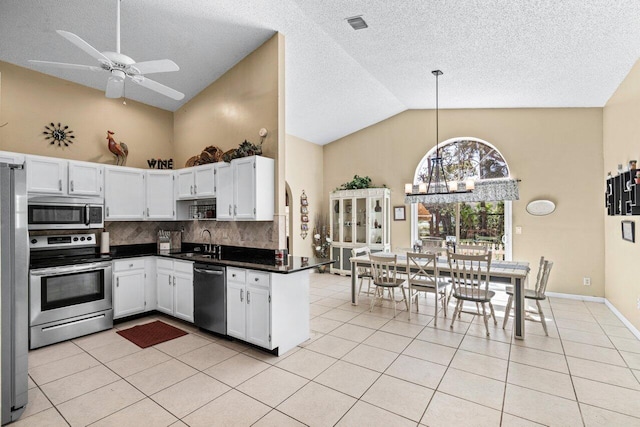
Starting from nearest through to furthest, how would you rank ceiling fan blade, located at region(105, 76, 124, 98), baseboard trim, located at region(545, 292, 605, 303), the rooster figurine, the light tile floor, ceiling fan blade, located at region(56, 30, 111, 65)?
ceiling fan blade, located at region(56, 30, 111, 65) < the light tile floor < ceiling fan blade, located at region(105, 76, 124, 98) < the rooster figurine < baseboard trim, located at region(545, 292, 605, 303)

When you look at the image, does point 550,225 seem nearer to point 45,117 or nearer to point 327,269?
point 327,269

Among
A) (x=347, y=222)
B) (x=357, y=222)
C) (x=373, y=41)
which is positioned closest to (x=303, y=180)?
(x=347, y=222)

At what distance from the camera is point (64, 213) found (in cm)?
380

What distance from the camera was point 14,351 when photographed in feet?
7.41

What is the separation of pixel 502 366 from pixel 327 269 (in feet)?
16.7

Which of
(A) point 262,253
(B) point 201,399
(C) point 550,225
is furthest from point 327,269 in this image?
(B) point 201,399

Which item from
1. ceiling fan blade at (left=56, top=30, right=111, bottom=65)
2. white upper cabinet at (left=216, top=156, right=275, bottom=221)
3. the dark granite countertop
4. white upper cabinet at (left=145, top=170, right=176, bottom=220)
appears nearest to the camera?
ceiling fan blade at (left=56, top=30, right=111, bottom=65)

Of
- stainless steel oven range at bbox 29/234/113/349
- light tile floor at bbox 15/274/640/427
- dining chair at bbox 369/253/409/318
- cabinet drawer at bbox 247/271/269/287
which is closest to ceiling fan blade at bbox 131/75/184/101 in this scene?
cabinet drawer at bbox 247/271/269/287

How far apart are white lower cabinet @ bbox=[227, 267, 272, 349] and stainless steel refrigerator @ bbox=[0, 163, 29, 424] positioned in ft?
5.48

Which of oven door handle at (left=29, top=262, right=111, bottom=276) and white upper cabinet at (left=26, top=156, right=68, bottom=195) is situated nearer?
oven door handle at (left=29, top=262, right=111, bottom=276)

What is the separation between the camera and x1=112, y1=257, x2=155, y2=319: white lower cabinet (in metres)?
4.06

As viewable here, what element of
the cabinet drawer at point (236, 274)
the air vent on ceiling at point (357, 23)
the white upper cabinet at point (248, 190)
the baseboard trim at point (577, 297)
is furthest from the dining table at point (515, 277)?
the air vent on ceiling at point (357, 23)

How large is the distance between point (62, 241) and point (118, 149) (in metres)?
1.43

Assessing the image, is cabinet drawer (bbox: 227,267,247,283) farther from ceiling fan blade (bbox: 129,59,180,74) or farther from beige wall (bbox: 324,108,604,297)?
beige wall (bbox: 324,108,604,297)
